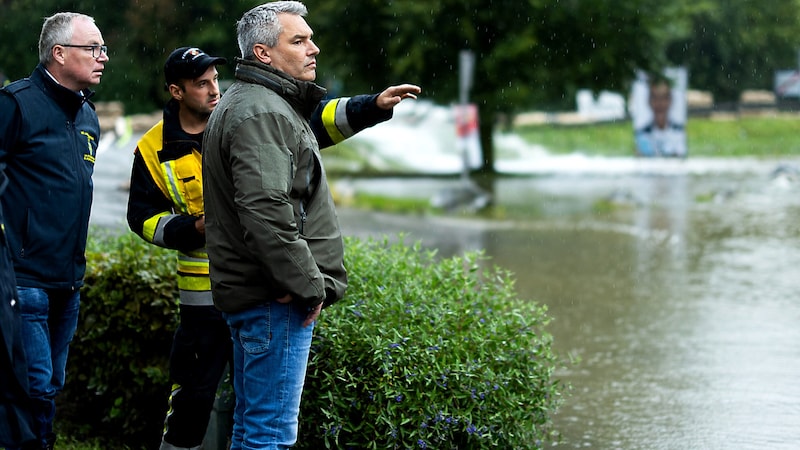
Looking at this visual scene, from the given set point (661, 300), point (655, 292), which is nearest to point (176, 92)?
point (661, 300)

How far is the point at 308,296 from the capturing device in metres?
3.50

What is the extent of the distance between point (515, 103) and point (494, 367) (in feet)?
58.3

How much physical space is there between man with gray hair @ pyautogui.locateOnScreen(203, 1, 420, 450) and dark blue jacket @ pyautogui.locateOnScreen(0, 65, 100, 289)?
69cm

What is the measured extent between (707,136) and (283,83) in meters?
37.3

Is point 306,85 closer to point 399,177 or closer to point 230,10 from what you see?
point 399,177

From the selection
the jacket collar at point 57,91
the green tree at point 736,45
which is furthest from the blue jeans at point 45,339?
the green tree at point 736,45

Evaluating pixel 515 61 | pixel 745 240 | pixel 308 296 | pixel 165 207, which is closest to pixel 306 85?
pixel 308 296

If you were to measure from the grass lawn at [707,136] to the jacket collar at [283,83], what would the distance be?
3044cm

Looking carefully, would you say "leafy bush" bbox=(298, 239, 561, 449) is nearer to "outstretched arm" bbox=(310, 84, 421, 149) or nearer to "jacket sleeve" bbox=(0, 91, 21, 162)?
"outstretched arm" bbox=(310, 84, 421, 149)

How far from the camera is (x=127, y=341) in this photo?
5.17 metres

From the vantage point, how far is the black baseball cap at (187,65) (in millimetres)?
4223

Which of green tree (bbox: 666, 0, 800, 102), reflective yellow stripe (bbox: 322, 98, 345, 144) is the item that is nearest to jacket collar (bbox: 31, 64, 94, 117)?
reflective yellow stripe (bbox: 322, 98, 345, 144)

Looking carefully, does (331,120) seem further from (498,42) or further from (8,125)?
(498,42)

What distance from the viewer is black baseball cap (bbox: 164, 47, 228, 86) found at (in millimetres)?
4223
